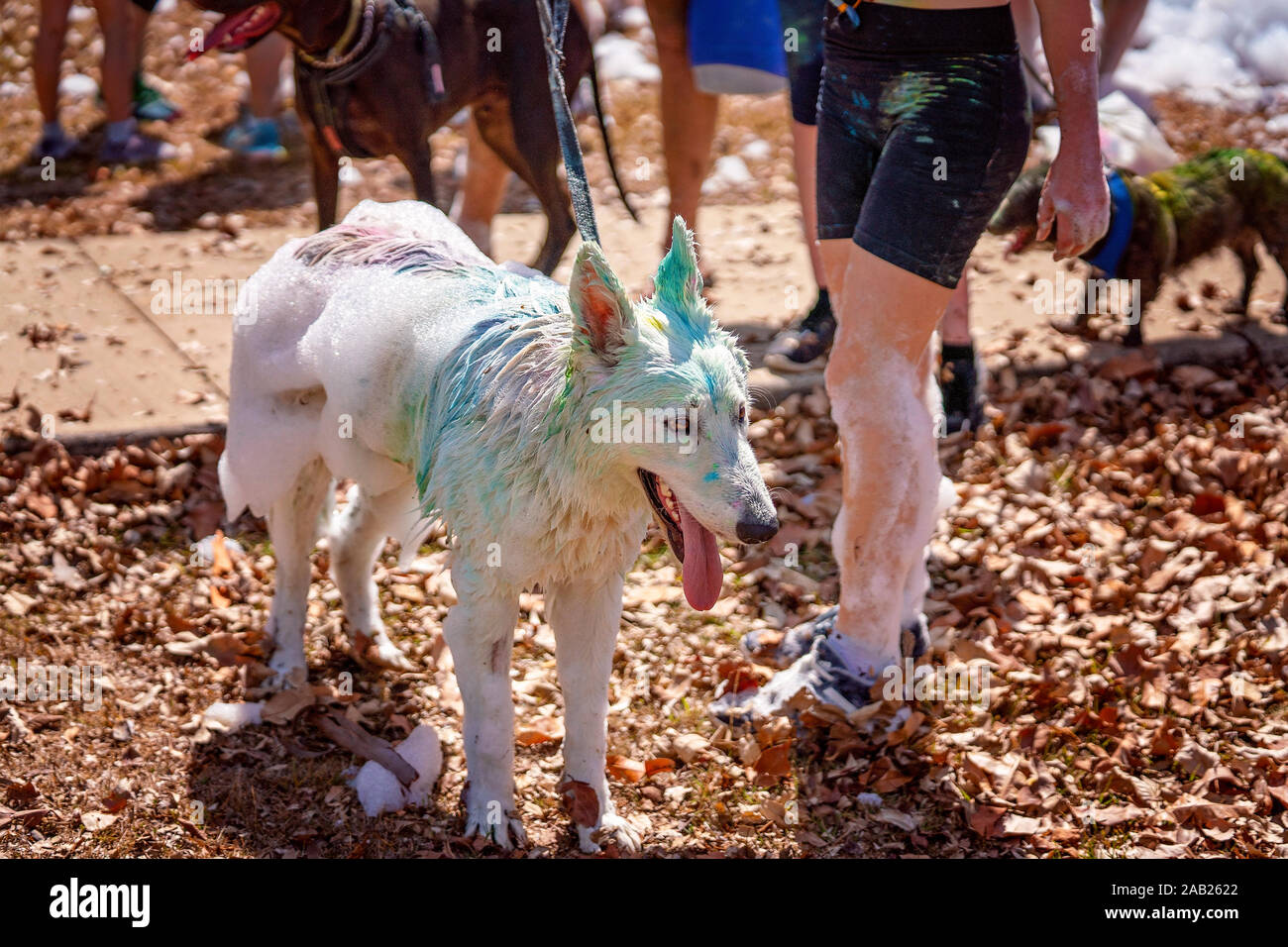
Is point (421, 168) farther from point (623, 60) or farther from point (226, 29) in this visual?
point (623, 60)

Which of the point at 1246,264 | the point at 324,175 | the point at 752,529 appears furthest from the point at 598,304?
the point at 1246,264

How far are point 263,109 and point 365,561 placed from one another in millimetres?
5159

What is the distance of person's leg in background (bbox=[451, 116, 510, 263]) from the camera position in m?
5.97

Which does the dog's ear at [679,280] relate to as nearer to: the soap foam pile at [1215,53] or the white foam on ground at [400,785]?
the white foam on ground at [400,785]

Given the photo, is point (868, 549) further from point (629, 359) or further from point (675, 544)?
point (629, 359)

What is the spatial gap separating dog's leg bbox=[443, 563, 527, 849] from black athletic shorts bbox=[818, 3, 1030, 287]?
1356 mm

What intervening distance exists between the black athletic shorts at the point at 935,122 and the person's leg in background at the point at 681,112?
2.54 m

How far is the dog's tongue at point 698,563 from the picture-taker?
2.71 metres

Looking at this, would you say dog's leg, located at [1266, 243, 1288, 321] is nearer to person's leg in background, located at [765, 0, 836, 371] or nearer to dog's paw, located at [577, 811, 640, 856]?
person's leg in background, located at [765, 0, 836, 371]

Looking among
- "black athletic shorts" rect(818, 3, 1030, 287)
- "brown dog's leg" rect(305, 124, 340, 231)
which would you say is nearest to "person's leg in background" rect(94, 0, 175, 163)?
"brown dog's leg" rect(305, 124, 340, 231)

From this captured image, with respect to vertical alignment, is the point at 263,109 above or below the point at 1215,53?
below

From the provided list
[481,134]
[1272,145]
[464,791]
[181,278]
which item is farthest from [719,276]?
[1272,145]

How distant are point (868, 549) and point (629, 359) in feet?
3.93

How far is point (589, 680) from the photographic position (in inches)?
124
